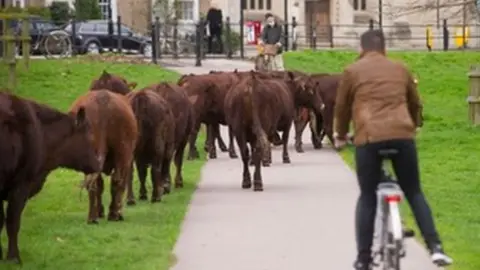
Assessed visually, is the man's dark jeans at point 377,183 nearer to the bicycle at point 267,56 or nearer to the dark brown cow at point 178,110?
the dark brown cow at point 178,110

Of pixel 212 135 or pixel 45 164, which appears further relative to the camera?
pixel 212 135

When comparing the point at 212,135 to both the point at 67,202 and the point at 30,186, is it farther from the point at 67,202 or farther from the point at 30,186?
the point at 30,186

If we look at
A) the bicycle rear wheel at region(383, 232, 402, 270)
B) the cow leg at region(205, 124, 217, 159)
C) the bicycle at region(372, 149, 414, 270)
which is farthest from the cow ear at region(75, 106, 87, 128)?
the cow leg at region(205, 124, 217, 159)

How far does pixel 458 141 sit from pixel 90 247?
45.8 feet

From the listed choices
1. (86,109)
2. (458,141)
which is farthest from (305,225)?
(458,141)

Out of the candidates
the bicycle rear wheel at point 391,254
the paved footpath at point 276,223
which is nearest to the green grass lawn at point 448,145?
the paved footpath at point 276,223

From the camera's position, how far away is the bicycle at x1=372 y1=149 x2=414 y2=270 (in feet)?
34.3

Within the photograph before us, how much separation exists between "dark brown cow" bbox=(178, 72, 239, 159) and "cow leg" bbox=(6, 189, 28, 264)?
360 inches

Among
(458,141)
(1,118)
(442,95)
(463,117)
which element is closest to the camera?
(1,118)

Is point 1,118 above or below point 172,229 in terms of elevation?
above

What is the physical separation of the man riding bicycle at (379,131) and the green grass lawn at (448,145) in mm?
1834

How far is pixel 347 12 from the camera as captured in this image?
69.4 metres

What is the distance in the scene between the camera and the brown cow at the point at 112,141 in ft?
49.1

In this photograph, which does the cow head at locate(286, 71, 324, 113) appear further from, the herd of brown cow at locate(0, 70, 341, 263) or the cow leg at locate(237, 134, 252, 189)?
the cow leg at locate(237, 134, 252, 189)
